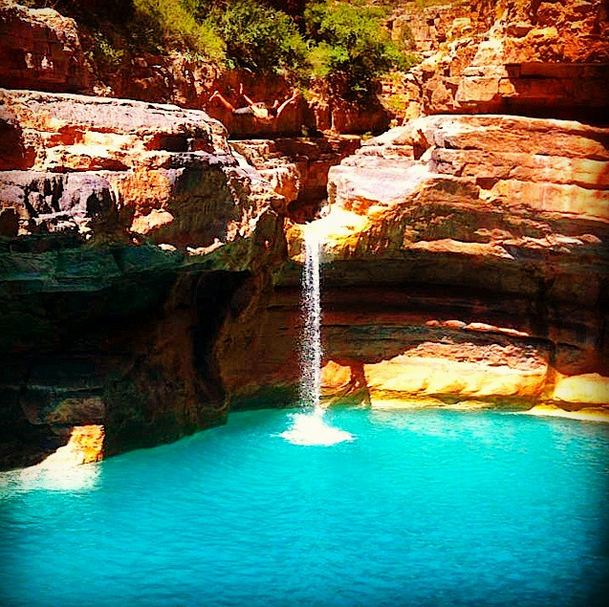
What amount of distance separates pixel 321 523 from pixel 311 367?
454 cm

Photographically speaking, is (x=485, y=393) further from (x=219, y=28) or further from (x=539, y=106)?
(x=219, y=28)

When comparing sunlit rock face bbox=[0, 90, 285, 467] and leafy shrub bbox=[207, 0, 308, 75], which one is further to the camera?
leafy shrub bbox=[207, 0, 308, 75]

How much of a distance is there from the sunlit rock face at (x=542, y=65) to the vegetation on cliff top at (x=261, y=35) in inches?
265

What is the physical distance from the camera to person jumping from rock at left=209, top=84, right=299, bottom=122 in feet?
57.2

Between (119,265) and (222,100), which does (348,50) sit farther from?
(119,265)

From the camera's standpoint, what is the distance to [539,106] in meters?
12.4

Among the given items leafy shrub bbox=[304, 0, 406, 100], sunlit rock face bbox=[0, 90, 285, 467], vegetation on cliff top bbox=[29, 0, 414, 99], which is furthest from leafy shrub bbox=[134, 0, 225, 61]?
sunlit rock face bbox=[0, 90, 285, 467]

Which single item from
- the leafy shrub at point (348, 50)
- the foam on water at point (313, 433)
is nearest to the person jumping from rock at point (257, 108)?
the leafy shrub at point (348, 50)

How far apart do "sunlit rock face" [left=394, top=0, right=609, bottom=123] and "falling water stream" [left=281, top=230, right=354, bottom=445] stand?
11.1 feet

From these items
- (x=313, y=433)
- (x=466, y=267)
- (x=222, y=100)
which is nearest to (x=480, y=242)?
(x=466, y=267)

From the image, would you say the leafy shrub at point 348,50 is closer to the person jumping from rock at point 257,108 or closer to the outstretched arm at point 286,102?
the outstretched arm at point 286,102

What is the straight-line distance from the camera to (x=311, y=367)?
556 inches

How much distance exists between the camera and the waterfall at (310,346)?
44.9 ft

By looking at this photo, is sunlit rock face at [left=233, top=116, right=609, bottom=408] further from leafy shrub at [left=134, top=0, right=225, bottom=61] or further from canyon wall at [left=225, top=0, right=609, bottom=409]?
leafy shrub at [left=134, top=0, right=225, bottom=61]
